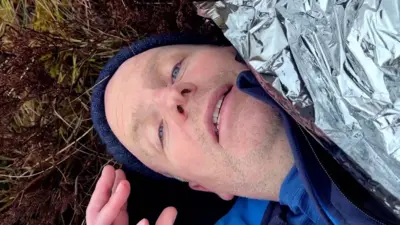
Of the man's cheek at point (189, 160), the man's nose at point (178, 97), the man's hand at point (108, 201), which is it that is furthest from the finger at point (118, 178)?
the man's nose at point (178, 97)

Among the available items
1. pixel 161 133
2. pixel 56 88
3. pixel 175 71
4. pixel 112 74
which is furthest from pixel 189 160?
pixel 56 88

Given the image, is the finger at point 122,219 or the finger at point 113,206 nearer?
the finger at point 113,206

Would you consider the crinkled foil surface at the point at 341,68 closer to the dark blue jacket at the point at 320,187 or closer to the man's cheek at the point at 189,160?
the dark blue jacket at the point at 320,187

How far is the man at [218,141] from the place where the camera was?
53.6 inches

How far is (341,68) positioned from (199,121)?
38cm

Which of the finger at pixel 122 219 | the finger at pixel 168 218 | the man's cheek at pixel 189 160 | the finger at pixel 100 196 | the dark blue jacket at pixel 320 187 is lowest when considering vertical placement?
the finger at pixel 122 219

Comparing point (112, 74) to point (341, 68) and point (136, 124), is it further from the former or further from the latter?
point (341, 68)

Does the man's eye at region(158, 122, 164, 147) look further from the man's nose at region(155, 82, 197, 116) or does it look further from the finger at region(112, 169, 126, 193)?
the finger at region(112, 169, 126, 193)

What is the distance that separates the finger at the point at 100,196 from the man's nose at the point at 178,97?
0.93 feet

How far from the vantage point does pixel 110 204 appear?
1.57 meters

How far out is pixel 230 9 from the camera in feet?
4.77

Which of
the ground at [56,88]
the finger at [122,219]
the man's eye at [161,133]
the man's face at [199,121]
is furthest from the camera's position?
the ground at [56,88]

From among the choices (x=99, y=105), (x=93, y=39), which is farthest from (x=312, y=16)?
(x=93, y=39)

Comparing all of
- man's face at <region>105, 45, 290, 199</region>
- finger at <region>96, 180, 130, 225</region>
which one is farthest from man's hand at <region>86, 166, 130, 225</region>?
man's face at <region>105, 45, 290, 199</region>
